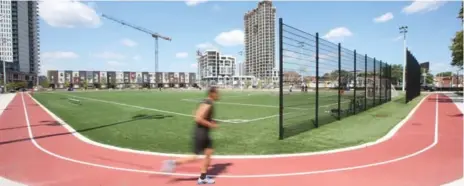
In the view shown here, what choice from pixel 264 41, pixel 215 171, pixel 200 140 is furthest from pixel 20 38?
pixel 200 140

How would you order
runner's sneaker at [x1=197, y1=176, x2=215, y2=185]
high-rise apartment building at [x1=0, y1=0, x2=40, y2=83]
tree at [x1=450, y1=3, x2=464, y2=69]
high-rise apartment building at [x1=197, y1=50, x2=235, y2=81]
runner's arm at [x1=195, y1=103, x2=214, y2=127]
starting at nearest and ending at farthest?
runner's arm at [x1=195, y1=103, x2=214, y2=127], runner's sneaker at [x1=197, y1=176, x2=215, y2=185], tree at [x1=450, y1=3, x2=464, y2=69], high-rise apartment building at [x1=0, y1=0, x2=40, y2=83], high-rise apartment building at [x1=197, y1=50, x2=235, y2=81]

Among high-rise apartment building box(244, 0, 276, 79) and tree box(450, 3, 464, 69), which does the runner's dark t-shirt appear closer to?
high-rise apartment building box(244, 0, 276, 79)

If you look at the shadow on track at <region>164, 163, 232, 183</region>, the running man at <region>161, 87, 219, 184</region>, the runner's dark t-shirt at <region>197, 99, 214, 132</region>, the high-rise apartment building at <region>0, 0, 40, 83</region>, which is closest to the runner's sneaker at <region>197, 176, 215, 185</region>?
the running man at <region>161, 87, 219, 184</region>

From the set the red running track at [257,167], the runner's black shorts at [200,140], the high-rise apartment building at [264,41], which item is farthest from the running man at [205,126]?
the high-rise apartment building at [264,41]

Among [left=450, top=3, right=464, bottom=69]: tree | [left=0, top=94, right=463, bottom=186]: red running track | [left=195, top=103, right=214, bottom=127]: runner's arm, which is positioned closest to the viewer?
[left=195, top=103, right=214, bottom=127]: runner's arm

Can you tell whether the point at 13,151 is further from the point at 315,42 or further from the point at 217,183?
the point at 315,42

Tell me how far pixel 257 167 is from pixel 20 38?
579 ft

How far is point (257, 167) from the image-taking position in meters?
6.57

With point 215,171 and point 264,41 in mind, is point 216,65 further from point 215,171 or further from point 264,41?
point 215,171

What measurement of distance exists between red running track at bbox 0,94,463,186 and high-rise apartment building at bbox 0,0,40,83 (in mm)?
144564

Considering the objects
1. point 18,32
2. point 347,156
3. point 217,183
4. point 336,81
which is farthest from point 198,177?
point 18,32

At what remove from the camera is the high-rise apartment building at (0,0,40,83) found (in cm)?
13800

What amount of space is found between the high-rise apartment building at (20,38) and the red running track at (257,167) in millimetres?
144564

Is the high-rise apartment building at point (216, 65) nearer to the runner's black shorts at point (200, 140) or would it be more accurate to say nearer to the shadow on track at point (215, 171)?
the shadow on track at point (215, 171)
